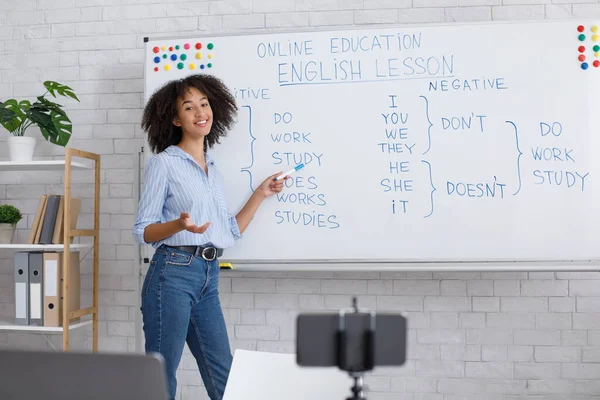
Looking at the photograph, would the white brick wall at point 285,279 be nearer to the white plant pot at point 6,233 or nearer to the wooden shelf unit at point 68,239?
the wooden shelf unit at point 68,239

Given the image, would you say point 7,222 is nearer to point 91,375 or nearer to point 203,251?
point 203,251

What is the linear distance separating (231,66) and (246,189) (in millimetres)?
503

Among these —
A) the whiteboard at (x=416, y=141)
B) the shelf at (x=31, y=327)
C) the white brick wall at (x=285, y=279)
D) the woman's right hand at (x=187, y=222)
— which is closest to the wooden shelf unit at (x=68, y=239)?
the shelf at (x=31, y=327)

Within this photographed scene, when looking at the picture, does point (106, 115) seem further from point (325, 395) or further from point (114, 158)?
point (325, 395)

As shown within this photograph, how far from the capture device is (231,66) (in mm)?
2605

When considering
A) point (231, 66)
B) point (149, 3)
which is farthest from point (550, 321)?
point (149, 3)

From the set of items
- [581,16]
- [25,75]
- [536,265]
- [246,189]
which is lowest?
[536,265]

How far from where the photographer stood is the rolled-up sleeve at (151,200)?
6.89 feet

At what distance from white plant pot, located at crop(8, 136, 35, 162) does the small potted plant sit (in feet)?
→ 0.71

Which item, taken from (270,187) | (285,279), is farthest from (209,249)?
Answer: (285,279)

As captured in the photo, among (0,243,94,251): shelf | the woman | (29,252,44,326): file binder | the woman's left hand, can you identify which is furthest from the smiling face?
(29,252,44,326): file binder

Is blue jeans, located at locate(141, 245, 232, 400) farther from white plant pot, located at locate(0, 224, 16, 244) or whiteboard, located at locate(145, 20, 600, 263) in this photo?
white plant pot, located at locate(0, 224, 16, 244)

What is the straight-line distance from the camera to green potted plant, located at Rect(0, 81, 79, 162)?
268 centimetres

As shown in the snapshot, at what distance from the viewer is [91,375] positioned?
68 cm
